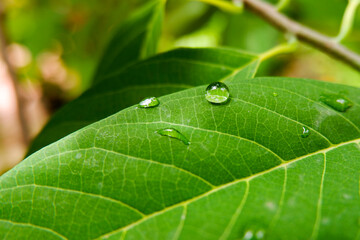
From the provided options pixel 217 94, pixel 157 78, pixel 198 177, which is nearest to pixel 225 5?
pixel 157 78

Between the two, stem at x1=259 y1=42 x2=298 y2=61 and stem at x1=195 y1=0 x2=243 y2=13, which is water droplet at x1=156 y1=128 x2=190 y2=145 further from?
stem at x1=195 y1=0 x2=243 y2=13

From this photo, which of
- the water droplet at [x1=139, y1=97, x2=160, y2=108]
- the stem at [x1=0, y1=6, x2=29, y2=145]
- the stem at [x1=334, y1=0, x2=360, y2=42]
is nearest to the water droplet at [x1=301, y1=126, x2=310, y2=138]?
the water droplet at [x1=139, y1=97, x2=160, y2=108]

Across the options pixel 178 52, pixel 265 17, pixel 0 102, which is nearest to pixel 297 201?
pixel 178 52

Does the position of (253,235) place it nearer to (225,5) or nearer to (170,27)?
(225,5)

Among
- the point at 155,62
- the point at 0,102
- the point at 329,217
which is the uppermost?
the point at 155,62

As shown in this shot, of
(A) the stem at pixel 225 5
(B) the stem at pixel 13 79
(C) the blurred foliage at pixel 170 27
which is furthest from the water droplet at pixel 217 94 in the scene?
(B) the stem at pixel 13 79

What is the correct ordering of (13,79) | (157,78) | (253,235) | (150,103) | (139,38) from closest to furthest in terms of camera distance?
(253,235) → (150,103) → (157,78) → (139,38) → (13,79)

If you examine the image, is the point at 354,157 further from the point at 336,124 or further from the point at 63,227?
the point at 63,227
